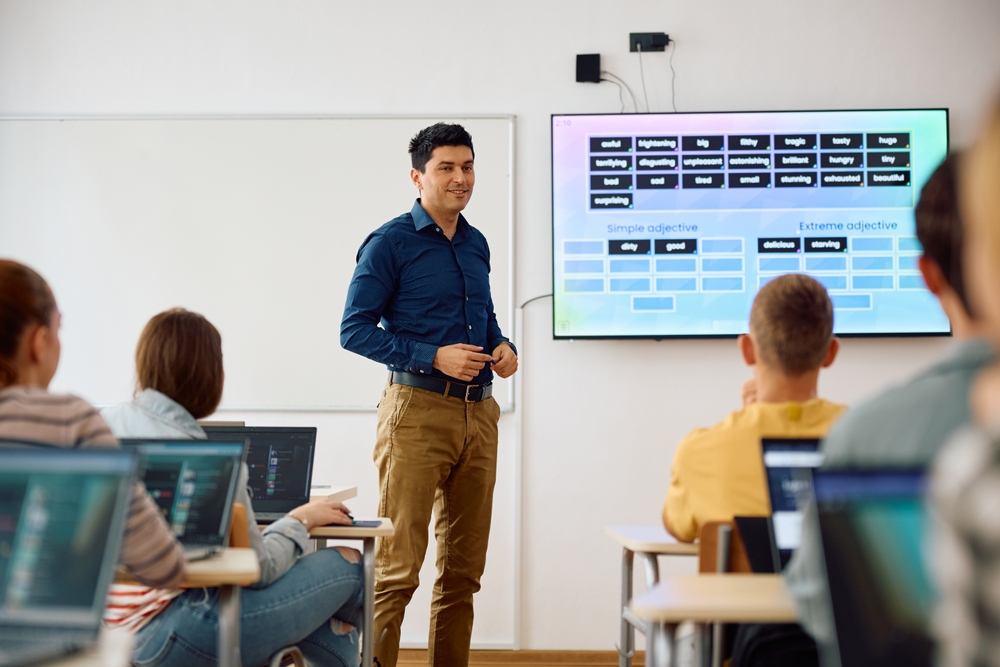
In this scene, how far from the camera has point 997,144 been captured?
593 millimetres

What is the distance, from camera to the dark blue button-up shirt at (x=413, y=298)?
296 centimetres

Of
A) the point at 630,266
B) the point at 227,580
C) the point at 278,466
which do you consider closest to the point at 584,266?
the point at 630,266

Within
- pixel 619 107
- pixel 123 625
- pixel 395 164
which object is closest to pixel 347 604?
pixel 123 625

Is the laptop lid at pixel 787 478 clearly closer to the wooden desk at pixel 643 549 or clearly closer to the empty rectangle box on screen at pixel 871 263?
the wooden desk at pixel 643 549

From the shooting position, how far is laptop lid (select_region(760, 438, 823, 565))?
1554 millimetres

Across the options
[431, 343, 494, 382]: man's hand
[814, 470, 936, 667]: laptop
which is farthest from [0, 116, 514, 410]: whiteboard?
[814, 470, 936, 667]: laptop

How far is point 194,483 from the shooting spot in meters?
1.79

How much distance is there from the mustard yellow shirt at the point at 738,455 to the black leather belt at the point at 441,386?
49.8 inches

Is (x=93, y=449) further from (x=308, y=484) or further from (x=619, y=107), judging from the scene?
(x=619, y=107)

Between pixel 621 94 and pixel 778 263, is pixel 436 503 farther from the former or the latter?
pixel 621 94

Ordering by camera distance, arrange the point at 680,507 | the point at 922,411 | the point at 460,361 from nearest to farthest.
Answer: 1. the point at 922,411
2. the point at 680,507
3. the point at 460,361

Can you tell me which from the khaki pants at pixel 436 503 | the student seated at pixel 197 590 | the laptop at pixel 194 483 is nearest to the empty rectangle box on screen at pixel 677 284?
the khaki pants at pixel 436 503

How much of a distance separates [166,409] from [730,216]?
8.69ft

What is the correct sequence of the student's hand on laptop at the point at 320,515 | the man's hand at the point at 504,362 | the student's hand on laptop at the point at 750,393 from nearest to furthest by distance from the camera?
1. the student's hand on laptop at the point at 750,393
2. the student's hand on laptop at the point at 320,515
3. the man's hand at the point at 504,362
